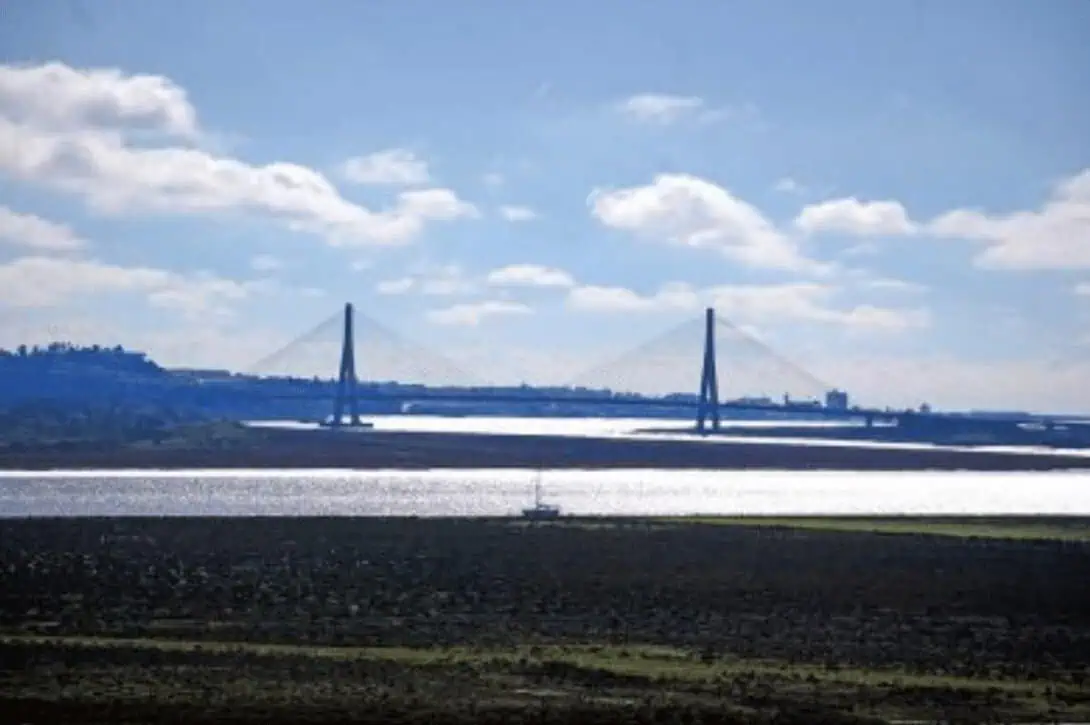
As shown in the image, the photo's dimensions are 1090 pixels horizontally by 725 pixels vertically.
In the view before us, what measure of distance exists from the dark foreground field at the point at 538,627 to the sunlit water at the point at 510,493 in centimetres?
1665

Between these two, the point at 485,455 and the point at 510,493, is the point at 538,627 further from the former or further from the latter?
the point at 485,455

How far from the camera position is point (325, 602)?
3647cm

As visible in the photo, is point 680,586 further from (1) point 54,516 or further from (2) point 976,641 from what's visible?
(1) point 54,516

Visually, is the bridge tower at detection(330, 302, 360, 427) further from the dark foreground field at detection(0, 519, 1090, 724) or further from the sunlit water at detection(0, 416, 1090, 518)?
the dark foreground field at detection(0, 519, 1090, 724)

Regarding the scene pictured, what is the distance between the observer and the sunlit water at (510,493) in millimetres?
72062

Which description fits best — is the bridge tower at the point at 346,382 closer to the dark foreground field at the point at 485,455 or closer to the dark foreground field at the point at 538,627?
the dark foreground field at the point at 485,455

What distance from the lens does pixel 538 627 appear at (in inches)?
1292

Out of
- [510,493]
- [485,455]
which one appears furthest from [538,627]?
[485,455]

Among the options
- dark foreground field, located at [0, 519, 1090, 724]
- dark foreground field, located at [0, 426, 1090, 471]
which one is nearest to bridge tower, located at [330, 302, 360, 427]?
dark foreground field, located at [0, 426, 1090, 471]

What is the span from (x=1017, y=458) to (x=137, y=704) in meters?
118

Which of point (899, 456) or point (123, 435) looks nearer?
point (123, 435)

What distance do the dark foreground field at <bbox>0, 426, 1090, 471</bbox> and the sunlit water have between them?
2011 mm

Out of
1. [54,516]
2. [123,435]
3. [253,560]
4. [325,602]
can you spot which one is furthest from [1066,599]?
[123,435]

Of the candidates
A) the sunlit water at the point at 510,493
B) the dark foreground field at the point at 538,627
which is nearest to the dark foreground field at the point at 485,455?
the sunlit water at the point at 510,493
